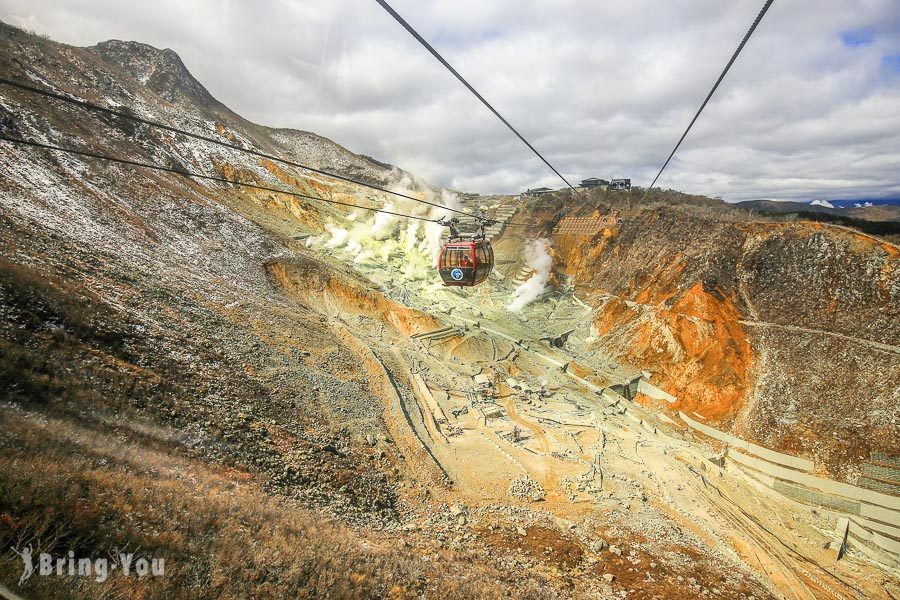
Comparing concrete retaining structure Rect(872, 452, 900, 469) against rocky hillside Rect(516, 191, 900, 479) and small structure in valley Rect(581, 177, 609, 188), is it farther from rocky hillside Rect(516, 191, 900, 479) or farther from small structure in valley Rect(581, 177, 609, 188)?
small structure in valley Rect(581, 177, 609, 188)

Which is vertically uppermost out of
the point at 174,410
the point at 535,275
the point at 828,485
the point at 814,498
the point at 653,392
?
the point at 535,275

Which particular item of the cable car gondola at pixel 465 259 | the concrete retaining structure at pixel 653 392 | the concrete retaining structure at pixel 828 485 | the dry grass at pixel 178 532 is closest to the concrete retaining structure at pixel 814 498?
the concrete retaining structure at pixel 828 485

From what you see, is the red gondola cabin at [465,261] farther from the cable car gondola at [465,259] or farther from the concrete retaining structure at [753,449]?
the concrete retaining structure at [753,449]

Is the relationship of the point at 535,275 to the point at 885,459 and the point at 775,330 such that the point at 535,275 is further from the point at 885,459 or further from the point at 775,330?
the point at 885,459

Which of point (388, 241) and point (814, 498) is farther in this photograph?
point (388, 241)

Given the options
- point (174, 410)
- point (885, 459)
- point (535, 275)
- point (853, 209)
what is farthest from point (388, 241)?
point (853, 209)

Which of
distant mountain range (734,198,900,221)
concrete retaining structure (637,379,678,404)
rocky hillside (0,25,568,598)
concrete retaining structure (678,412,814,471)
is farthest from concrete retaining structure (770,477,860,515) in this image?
distant mountain range (734,198,900,221)

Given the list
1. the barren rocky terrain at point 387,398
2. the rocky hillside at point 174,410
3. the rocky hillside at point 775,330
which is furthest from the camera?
the rocky hillside at point 775,330

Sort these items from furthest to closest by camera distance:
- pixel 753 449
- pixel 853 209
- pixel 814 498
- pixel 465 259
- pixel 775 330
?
pixel 853 209, pixel 775 330, pixel 753 449, pixel 814 498, pixel 465 259

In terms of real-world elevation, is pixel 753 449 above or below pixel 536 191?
below
